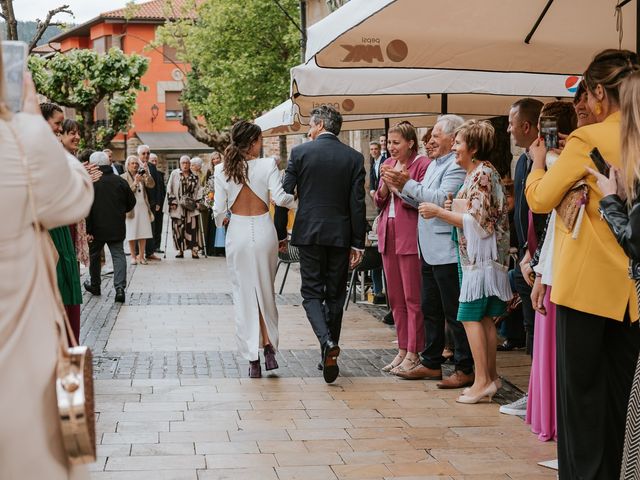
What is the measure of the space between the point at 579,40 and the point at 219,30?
28243 millimetres

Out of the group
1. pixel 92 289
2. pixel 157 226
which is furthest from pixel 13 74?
pixel 157 226

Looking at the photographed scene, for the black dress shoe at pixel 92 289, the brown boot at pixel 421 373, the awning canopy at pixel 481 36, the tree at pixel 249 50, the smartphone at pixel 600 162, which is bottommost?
the black dress shoe at pixel 92 289

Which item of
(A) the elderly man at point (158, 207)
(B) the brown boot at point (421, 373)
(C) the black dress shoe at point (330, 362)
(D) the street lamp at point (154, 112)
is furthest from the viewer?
(D) the street lamp at point (154, 112)

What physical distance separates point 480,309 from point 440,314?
88cm

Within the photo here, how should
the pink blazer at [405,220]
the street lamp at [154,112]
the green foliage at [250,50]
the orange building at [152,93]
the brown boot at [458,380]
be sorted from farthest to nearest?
the orange building at [152,93] < the street lamp at [154,112] < the green foliage at [250,50] < the pink blazer at [405,220] < the brown boot at [458,380]

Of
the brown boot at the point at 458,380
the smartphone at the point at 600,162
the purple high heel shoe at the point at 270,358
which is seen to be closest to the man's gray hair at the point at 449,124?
the brown boot at the point at 458,380

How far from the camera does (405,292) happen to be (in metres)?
8.62

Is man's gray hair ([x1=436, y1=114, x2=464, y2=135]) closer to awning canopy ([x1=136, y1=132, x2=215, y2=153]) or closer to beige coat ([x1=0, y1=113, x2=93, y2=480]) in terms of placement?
beige coat ([x1=0, y1=113, x2=93, y2=480])

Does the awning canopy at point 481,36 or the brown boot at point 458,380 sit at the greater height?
the awning canopy at point 481,36

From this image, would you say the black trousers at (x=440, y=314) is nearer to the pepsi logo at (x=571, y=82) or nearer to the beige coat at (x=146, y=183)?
the pepsi logo at (x=571, y=82)

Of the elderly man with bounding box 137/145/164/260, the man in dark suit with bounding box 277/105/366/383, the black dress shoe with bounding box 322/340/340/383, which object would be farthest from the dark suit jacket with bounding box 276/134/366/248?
the elderly man with bounding box 137/145/164/260

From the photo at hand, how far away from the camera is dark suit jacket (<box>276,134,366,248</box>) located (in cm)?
838

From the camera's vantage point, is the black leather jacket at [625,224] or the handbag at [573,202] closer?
the black leather jacket at [625,224]

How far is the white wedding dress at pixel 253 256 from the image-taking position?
28.0 feet
